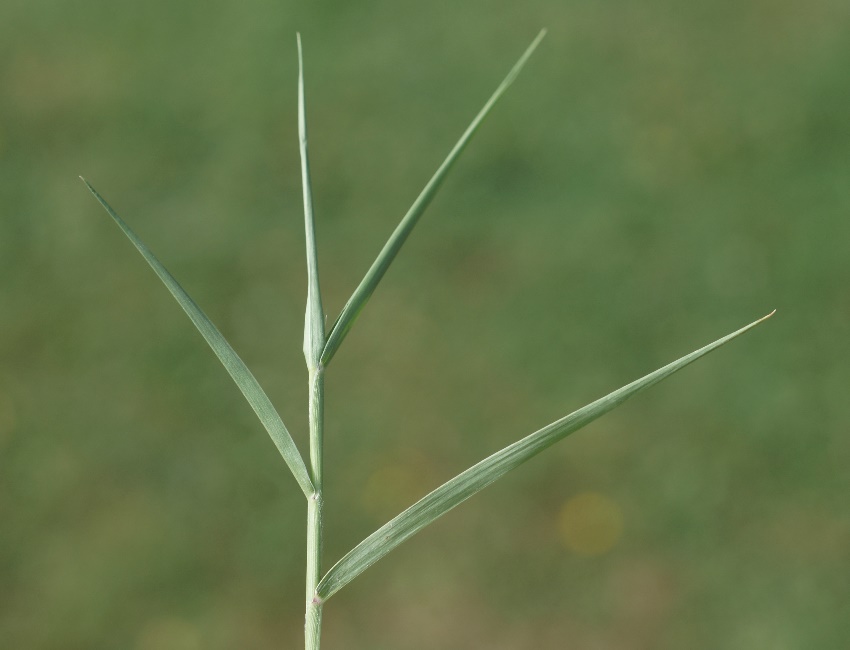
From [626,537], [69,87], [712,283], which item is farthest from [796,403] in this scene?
[69,87]

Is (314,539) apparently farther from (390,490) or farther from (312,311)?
(390,490)

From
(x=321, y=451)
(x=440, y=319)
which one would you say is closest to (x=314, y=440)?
(x=321, y=451)

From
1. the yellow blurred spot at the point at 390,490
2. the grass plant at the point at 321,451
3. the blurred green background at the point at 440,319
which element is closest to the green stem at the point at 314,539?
the grass plant at the point at 321,451

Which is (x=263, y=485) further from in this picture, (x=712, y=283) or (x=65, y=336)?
(x=712, y=283)

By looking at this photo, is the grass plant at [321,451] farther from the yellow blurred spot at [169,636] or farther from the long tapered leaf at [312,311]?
the yellow blurred spot at [169,636]

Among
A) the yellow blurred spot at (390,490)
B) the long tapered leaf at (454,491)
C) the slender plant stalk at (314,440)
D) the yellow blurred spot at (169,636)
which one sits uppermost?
the slender plant stalk at (314,440)
